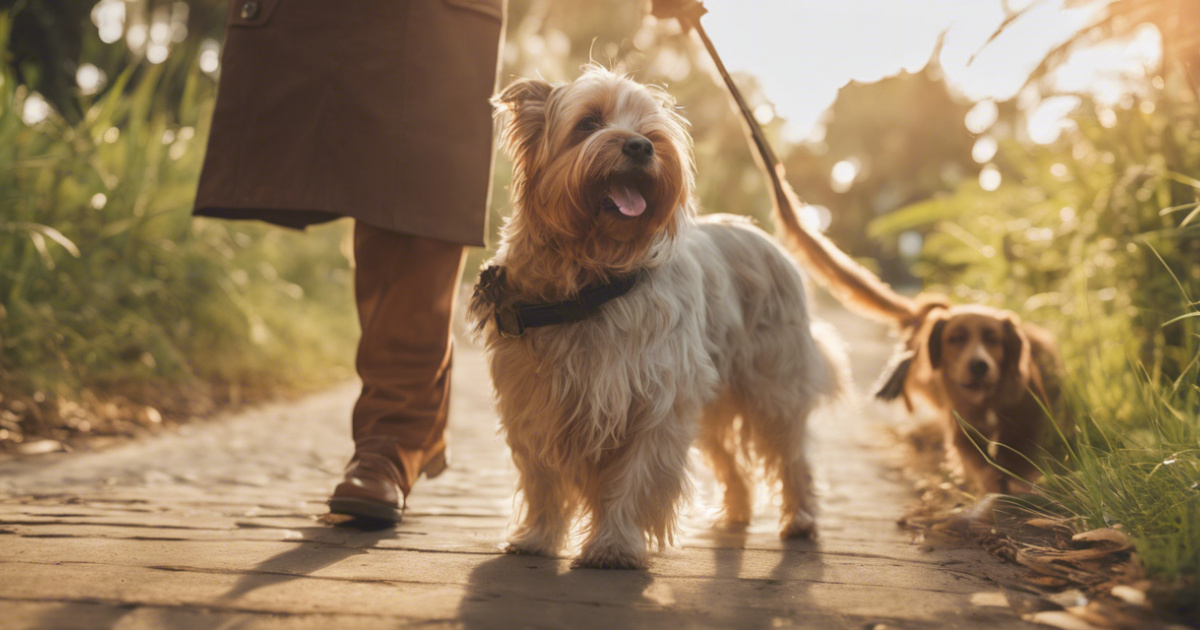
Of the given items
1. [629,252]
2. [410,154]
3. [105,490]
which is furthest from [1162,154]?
[105,490]

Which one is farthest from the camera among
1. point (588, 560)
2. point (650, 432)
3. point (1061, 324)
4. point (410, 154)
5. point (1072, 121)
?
point (1072, 121)

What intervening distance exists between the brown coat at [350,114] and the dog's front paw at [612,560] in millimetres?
1321

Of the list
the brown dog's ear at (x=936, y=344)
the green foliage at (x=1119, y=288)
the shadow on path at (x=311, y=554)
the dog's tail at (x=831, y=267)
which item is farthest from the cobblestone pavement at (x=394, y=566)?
the dog's tail at (x=831, y=267)

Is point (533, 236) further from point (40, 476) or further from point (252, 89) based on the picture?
point (40, 476)

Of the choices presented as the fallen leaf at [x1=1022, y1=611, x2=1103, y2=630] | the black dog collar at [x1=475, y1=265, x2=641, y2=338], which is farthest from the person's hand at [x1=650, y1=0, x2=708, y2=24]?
the fallen leaf at [x1=1022, y1=611, x2=1103, y2=630]

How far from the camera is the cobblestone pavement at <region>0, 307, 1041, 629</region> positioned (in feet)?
7.11

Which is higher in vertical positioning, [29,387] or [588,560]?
[29,387]

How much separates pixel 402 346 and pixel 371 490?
0.58m

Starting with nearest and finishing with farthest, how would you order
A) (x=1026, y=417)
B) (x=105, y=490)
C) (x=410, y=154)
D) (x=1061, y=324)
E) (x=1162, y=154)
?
(x=410, y=154) → (x=105, y=490) → (x=1026, y=417) → (x=1162, y=154) → (x=1061, y=324)

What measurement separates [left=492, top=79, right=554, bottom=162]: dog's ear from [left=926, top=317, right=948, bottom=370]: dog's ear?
7.97ft

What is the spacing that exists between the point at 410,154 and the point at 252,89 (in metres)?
0.64

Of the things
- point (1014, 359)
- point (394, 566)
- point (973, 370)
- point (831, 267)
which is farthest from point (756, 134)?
point (394, 566)

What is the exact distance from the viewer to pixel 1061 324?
18.0 feet

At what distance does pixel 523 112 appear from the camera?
10.9 feet
